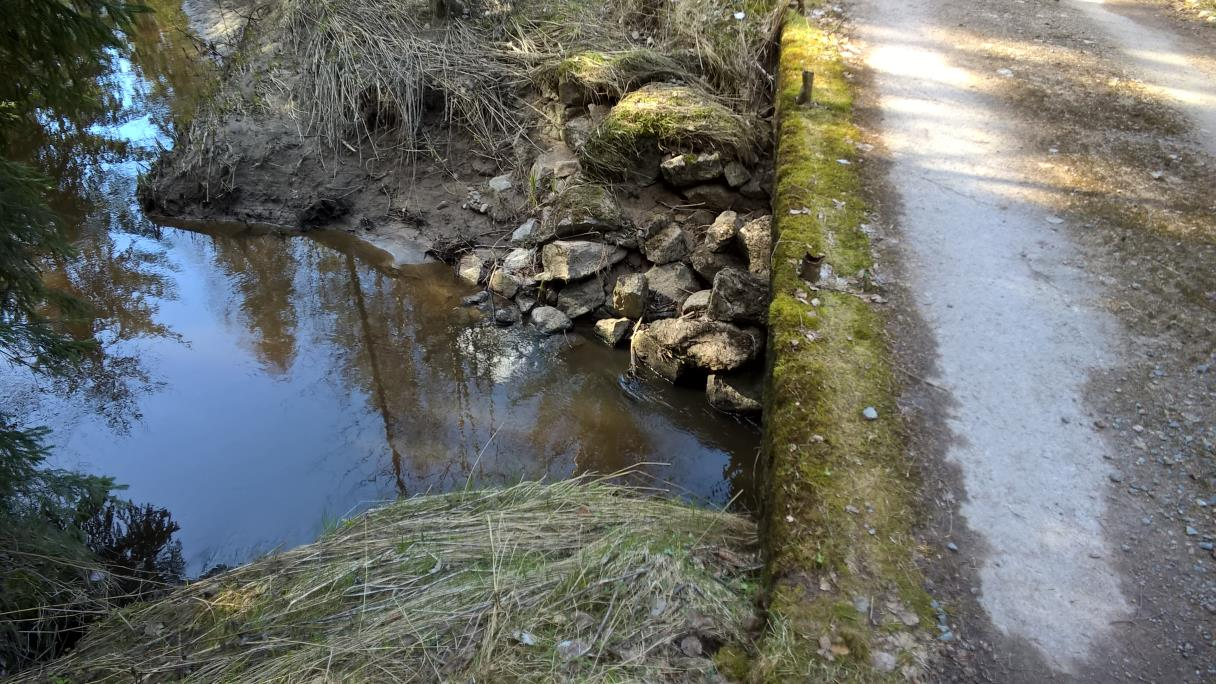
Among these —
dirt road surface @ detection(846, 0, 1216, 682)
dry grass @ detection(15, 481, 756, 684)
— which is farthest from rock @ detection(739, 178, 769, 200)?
dry grass @ detection(15, 481, 756, 684)

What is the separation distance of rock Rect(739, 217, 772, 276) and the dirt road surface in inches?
37.3

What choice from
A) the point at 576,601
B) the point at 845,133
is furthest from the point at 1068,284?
the point at 576,601

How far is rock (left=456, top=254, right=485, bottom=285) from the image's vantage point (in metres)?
7.43

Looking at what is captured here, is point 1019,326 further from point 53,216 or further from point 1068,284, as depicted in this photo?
point 53,216

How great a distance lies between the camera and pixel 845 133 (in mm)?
6500

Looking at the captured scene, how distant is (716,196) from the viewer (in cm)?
729

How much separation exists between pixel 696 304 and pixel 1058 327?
2.73 metres

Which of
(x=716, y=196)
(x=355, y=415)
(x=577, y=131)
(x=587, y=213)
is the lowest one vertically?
(x=355, y=415)

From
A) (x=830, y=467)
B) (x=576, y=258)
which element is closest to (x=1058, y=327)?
(x=830, y=467)

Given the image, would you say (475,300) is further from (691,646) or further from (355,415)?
(691,646)

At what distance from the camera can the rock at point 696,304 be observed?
6.41 m

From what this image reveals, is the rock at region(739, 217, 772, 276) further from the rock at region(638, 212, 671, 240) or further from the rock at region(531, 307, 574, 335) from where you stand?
the rock at region(531, 307, 574, 335)

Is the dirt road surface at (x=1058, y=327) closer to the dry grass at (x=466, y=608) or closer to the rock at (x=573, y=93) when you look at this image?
the dry grass at (x=466, y=608)

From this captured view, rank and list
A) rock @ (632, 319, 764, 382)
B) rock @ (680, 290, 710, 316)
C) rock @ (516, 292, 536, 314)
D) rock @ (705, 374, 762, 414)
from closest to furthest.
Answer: rock @ (705, 374, 762, 414) < rock @ (632, 319, 764, 382) < rock @ (680, 290, 710, 316) < rock @ (516, 292, 536, 314)
